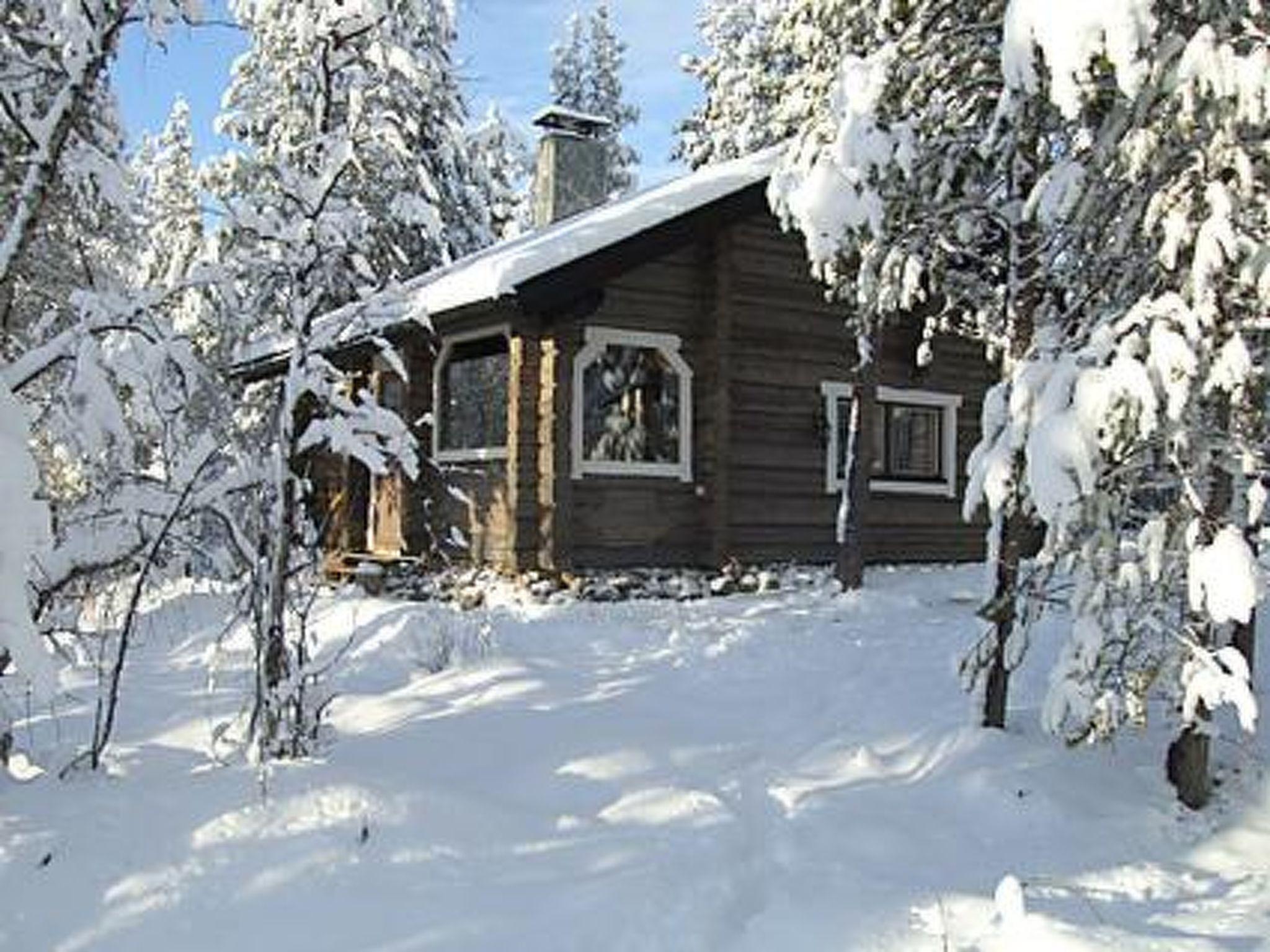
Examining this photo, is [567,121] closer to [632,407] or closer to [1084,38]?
[632,407]

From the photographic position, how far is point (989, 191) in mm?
8188

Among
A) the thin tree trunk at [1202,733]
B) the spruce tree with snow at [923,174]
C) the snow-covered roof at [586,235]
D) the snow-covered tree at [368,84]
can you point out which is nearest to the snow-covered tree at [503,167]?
the snow-covered roof at [586,235]

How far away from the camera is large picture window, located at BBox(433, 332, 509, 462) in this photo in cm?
1416

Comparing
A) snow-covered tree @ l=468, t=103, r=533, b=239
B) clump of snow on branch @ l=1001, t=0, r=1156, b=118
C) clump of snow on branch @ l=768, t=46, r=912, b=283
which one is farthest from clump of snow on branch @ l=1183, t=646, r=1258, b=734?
snow-covered tree @ l=468, t=103, r=533, b=239

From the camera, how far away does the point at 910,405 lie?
15.9m

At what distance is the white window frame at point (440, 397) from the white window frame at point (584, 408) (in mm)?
743

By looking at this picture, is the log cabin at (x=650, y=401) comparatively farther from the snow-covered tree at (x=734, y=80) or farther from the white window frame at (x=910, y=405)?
the snow-covered tree at (x=734, y=80)

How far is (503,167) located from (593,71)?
645 centimetres

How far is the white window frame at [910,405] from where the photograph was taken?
14.8 meters

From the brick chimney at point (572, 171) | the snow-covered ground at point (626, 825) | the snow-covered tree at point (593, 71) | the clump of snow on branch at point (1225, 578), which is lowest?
the snow-covered ground at point (626, 825)

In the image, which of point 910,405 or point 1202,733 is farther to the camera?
point 910,405

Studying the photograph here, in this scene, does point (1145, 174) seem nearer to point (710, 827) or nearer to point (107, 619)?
point (710, 827)

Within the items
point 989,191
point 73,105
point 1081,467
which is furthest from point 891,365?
point 73,105

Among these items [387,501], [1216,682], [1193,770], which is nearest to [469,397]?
[387,501]
